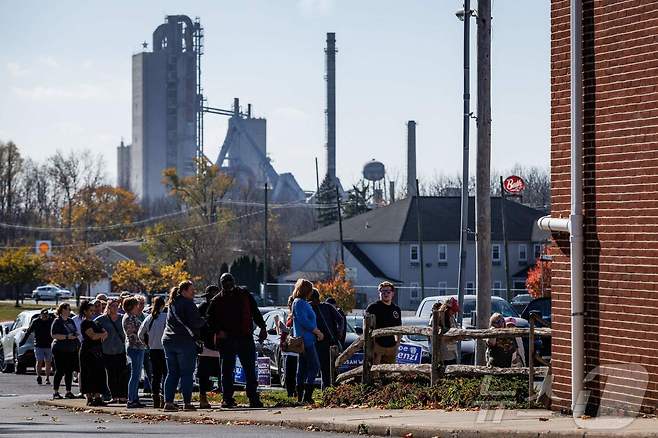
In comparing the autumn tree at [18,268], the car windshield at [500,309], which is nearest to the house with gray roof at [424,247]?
the autumn tree at [18,268]

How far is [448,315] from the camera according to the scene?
69.2 feet

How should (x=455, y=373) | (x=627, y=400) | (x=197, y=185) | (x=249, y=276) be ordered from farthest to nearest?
(x=197, y=185) → (x=249, y=276) → (x=455, y=373) → (x=627, y=400)

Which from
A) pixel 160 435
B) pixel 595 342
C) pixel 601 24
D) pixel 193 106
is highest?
pixel 193 106

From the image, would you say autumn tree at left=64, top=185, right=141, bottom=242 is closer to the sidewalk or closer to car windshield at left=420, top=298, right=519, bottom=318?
car windshield at left=420, top=298, right=519, bottom=318

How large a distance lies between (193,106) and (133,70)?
8090mm

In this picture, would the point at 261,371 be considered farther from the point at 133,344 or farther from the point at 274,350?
the point at 133,344

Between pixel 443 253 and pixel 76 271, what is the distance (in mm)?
24619

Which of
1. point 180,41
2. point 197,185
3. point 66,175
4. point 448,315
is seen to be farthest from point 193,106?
point 448,315

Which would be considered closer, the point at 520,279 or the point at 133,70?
the point at 520,279

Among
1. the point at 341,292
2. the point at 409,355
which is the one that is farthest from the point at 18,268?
the point at 409,355

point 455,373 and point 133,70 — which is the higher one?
point 133,70

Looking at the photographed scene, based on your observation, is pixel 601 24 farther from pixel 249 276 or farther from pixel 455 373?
pixel 249 276

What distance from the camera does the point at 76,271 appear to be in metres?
92.9

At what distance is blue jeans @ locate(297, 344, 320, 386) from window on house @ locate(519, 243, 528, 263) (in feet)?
232
